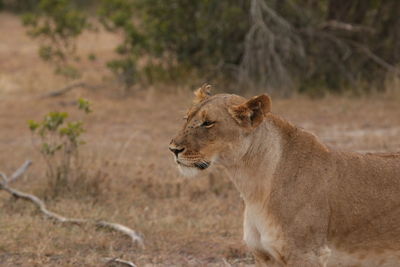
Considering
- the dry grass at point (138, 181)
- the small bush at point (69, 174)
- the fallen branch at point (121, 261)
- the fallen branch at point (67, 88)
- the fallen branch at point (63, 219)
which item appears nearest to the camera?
the fallen branch at point (121, 261)

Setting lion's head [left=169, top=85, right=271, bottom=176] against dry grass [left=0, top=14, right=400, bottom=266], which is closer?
lion's head [left=169, top=85, right=271, bottom=176]

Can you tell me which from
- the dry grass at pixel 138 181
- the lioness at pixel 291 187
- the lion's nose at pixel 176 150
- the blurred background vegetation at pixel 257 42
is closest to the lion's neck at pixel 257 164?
→ the lioness at pixel 291 187

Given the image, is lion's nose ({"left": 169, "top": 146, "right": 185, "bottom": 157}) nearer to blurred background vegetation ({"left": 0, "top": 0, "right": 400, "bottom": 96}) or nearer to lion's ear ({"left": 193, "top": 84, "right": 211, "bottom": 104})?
lion's ear ({"left": 193, "top": 84, "right": 211, "bottom": 104})

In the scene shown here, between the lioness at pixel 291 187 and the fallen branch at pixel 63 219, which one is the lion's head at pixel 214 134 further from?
the fallen branch at pixel 63 219

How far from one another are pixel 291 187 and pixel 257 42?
7997 mm

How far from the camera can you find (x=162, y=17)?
1260 cm

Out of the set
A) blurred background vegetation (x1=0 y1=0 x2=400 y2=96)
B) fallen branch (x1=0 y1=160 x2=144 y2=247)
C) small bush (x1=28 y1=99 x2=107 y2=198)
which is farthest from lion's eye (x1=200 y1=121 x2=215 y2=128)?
blurred background vegetation (x1=0 y1=0 x2=400 y2=96)

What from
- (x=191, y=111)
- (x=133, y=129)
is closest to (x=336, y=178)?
(x=191, y=111)

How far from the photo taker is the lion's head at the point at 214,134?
360 cm

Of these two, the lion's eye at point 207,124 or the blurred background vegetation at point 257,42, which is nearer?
the lion's eye at point 207,124

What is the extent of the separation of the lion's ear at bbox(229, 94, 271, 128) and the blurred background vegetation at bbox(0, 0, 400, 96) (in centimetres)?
777

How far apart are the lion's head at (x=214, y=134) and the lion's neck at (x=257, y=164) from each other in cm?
6

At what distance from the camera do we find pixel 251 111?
141 inches

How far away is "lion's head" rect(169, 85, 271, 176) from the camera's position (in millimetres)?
3598
